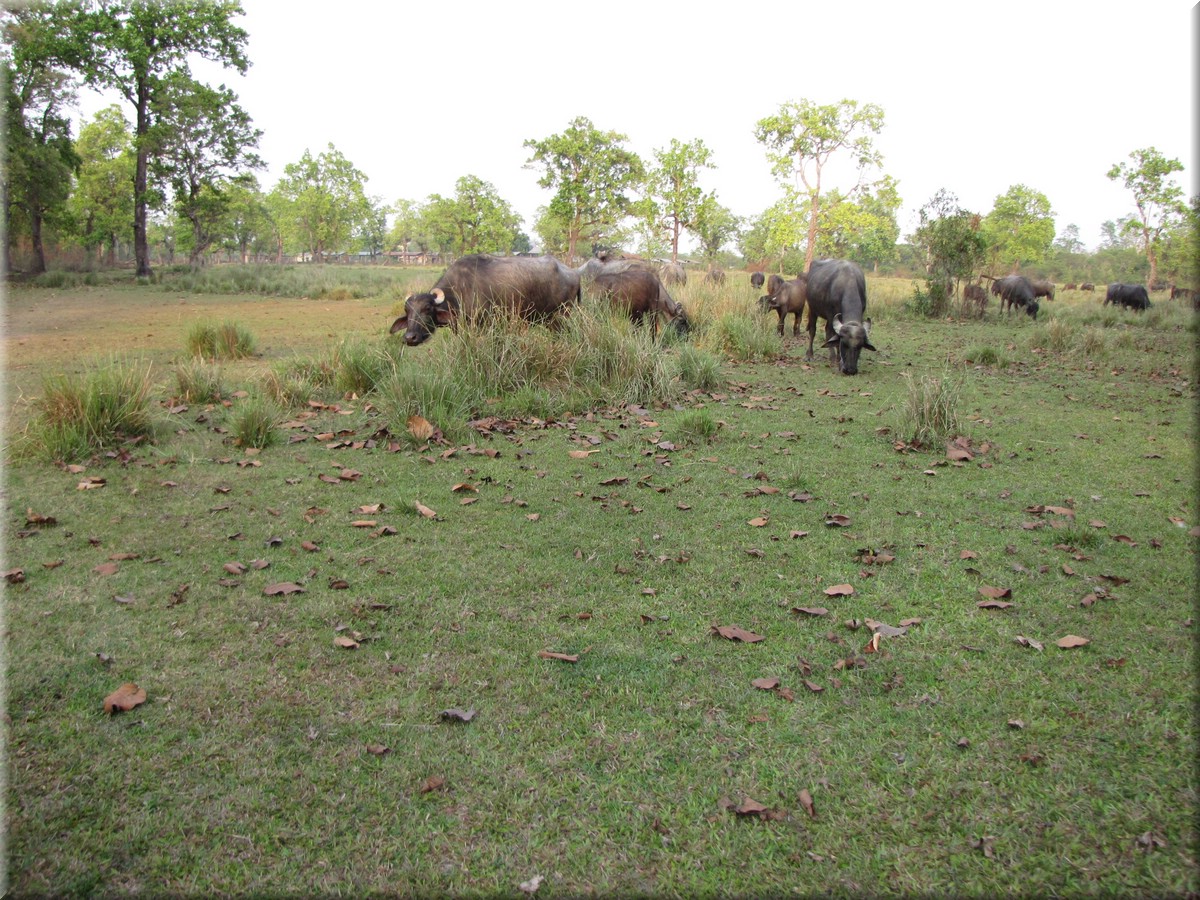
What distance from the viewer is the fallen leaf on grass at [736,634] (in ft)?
11.3

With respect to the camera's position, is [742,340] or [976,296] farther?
[976,296]

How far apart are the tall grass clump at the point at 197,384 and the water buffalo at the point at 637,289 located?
21.2ft

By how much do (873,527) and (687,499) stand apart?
1421 mm

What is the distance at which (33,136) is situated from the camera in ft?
84.2

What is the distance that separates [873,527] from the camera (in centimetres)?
490

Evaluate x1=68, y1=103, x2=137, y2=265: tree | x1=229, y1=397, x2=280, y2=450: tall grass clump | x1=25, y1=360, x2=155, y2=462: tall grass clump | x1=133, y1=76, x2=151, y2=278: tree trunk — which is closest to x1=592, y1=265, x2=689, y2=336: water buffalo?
x1=229, y1=397, x2=280, y2=450: tall grass clump

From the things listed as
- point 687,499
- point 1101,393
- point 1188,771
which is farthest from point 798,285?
point 1188,771

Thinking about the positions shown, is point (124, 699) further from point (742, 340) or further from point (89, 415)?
point (742, 340)

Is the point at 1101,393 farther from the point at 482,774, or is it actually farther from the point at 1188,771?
the point at 482,774

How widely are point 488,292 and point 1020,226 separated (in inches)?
2422

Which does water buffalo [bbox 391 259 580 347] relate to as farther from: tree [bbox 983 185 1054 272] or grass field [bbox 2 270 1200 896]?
tree [bbox 983 185 1054 272]

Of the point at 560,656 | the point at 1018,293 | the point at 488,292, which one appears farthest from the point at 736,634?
the point at 1018,293

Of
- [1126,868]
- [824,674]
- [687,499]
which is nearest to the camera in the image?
[1126,868]

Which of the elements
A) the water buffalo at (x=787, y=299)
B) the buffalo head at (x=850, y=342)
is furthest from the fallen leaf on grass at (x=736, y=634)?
the water buffalo at (x=787, y=299)
